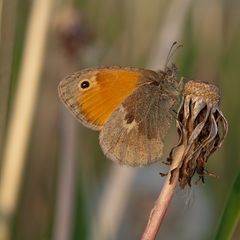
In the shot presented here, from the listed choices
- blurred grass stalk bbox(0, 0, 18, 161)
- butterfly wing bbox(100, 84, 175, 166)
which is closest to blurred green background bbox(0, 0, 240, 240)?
blurred grass stalk bbox(0, 0, 18, 161)

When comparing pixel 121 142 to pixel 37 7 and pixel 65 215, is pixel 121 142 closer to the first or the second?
pixel 65 215

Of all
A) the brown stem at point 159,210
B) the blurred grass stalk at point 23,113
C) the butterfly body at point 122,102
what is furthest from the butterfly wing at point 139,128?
the blurred grass stalk at point 23,113

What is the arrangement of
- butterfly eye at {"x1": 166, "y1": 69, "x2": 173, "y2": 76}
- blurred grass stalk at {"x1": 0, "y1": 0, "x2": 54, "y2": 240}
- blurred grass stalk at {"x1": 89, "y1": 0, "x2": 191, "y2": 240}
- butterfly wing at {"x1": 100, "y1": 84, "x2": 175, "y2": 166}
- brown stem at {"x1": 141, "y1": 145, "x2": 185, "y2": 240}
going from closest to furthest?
brown stem at {"x1": 141, "y1": 145, "x2": 185, "y2": 240} < butterfly wing at {"x1": 100, "y1": 84, "x2": 175, "y2": 166} < butterfly eye at {"x1": 166, "y1": 69, "x2": 173, "y2": 76} < blurred grass stalk at {"x1": 0, "y1": 0, "x2": 54, "y2": 240} < blurred grass stalk at {"x1": 89, "y1": 0, "x2": 191, "y2": 240}

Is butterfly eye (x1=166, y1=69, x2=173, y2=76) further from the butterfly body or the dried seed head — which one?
the dried seed head

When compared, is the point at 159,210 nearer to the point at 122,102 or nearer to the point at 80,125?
the point at 122,102

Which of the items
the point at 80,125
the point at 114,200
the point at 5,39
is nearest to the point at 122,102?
the point at 5,39

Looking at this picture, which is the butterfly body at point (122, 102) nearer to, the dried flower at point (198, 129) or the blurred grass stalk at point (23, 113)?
the dried flower at point (198, 129)
